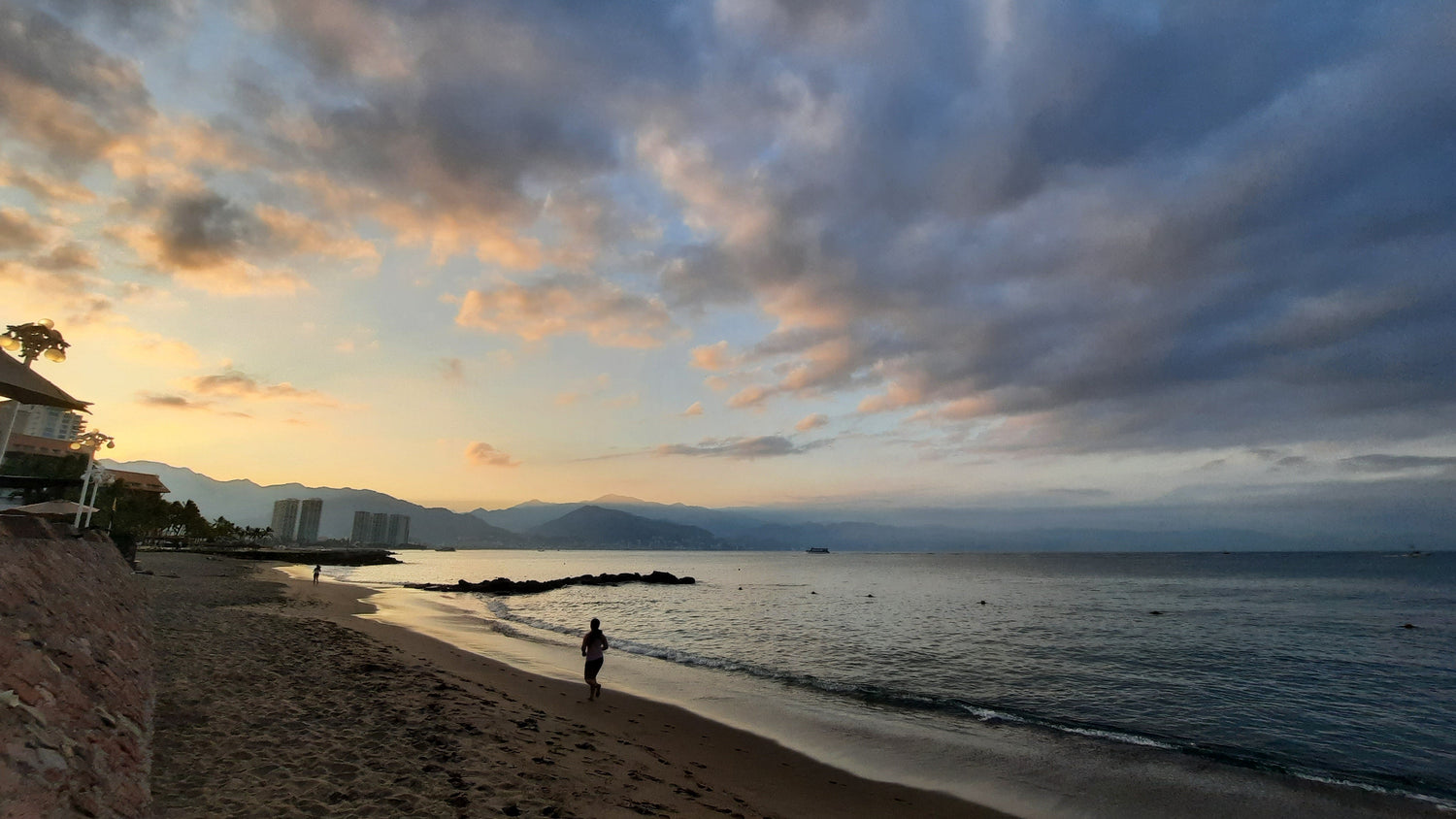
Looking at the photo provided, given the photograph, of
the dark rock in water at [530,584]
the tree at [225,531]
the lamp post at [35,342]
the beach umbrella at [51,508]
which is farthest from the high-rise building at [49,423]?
the lamp post at [35,342]

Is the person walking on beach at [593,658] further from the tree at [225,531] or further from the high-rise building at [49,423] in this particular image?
the tree at [225,531]

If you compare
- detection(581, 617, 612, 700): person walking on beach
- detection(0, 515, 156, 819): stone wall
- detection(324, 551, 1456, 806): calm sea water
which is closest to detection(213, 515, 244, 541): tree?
detection(324, 551, 1456, 806): calm sea water

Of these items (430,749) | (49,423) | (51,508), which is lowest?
(430,749)

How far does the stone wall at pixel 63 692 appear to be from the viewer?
5691mm

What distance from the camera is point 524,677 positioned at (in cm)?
2109

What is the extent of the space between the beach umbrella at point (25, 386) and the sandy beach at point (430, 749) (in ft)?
20.9

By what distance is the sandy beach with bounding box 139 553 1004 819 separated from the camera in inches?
332

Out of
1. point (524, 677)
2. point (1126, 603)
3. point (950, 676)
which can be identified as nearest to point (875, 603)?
point (1126, 603)

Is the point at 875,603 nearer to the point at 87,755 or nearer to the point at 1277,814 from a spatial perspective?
the point at 1277,814

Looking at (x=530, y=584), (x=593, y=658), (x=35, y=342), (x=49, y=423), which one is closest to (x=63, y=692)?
(x=593, y=658)

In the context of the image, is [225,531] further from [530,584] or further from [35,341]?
[35,341]

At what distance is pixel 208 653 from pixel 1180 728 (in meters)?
28.5

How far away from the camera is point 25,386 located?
11836mm

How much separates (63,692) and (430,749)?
5.25 meters
